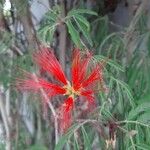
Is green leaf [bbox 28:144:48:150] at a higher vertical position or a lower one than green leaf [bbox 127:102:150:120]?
lower

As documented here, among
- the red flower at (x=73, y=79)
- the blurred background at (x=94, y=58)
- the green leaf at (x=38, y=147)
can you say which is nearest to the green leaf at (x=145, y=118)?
the blurred background at (x=94, y=58)

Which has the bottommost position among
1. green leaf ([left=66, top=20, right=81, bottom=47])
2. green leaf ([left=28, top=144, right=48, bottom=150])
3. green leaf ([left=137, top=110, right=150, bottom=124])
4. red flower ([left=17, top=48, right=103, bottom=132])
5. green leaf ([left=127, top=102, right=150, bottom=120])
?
green leaf ([left=28, top=144, right=48, bottom=150])

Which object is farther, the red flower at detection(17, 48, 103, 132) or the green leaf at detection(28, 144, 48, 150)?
the green leaf at detection(28, 144, 48, 150)

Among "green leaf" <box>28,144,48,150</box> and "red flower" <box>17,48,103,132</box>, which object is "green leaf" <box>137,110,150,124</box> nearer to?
"red flower" <box>17,48,103,132</box>

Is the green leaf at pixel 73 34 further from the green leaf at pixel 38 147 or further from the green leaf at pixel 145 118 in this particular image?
the green leaf at pixel 38 147

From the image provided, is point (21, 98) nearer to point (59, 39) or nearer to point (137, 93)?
point (59, 39)

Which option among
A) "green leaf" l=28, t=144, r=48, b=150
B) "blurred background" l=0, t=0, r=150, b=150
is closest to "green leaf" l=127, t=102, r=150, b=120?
"blurred background" l=0, t=0, r=150, b=150

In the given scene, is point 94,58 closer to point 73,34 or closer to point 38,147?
point 73,34

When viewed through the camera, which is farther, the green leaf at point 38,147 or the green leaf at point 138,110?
the green leaf at point 38,147

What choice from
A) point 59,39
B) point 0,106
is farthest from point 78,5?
point 0,106

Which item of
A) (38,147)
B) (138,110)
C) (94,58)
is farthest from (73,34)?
(38,147)
